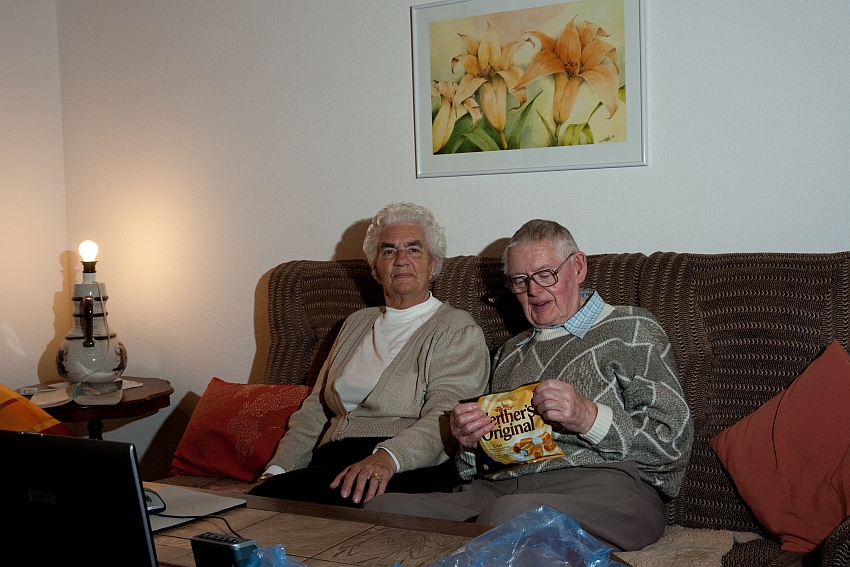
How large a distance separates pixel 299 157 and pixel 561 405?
1.55m

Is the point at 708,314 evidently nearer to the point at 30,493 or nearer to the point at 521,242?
the point at 521,242

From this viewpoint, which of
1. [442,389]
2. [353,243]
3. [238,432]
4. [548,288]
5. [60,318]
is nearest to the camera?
[548,288]

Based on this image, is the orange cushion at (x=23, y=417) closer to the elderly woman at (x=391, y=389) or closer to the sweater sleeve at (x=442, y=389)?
the elderly woman at (x=391, y=389)

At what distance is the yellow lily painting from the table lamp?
4.39 feet

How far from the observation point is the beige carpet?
1606 mm

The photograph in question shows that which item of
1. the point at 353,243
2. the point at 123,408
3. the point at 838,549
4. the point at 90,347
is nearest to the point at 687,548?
the point at 838,549

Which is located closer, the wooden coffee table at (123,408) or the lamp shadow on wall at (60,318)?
the wooden coffee table at (123,408)

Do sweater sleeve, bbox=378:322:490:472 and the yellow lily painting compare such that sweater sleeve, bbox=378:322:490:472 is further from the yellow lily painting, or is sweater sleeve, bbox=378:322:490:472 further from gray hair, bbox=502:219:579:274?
the yellow lily painting

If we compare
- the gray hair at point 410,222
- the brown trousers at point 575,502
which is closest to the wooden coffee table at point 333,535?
the brown trousers at point 575,502

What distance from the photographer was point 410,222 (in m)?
2.33

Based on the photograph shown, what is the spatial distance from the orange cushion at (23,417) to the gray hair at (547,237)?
152 cm

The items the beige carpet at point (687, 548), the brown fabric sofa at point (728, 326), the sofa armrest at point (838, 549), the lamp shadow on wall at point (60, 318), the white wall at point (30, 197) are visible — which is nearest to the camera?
the sofa armrest at point (838, 549)

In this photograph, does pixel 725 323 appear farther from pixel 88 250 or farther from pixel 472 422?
pixel 88 250

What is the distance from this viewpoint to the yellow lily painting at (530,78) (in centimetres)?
229
